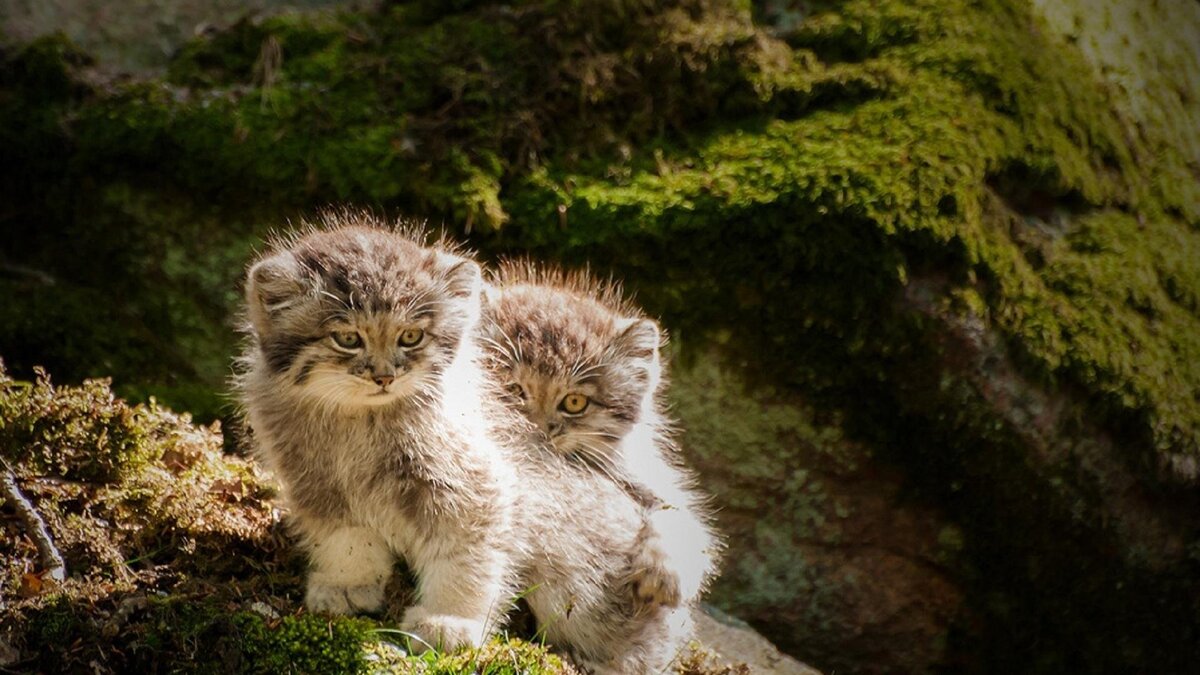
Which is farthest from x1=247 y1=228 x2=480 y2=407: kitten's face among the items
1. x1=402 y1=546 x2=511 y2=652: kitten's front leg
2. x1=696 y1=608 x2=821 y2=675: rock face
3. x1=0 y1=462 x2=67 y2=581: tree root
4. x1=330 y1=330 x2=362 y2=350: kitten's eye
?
x1=696 y1=608 x2=821 y2=675: rock face

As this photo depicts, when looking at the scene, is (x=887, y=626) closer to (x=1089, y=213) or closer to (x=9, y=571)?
(x=1089, y=213)

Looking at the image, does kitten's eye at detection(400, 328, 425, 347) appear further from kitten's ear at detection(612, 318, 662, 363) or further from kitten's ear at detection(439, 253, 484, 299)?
kitten's ear at detection(612, 318, 662, 363)

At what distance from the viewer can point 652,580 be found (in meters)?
4.05

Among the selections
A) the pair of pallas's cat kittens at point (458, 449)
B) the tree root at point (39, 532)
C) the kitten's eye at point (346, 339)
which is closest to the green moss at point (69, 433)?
the tree root at point (39, 532)

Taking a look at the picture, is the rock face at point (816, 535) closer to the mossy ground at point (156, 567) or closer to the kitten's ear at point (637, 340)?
the kitten's ear at point (637, 340)

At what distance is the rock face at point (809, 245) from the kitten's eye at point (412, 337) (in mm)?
2072

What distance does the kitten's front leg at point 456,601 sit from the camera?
12.0 ft

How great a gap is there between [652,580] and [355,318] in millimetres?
1453

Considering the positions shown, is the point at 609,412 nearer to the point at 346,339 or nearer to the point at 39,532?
the point at 346,339

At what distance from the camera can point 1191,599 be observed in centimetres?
560

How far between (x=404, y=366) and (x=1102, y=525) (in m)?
3.79

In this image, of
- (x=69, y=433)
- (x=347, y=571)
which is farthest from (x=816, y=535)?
(x=69, y=433)

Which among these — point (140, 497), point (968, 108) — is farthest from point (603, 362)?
point (968, 108)

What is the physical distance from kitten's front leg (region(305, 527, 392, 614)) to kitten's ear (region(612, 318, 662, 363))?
4.04 feet
